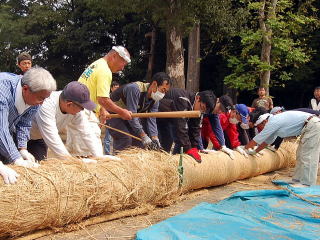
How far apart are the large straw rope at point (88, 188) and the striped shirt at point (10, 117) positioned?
8.8 inches

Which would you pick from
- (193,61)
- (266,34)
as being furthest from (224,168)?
(193,61)

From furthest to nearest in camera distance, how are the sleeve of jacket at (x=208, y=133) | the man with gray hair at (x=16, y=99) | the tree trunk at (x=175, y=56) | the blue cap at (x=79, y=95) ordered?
the tree trunk at (x=175, y=56)
the sleeve of jacket at (x=208, y=133)
the blue cap at (x=79, y=95)
the man with gray hair at (x=16, y=99)

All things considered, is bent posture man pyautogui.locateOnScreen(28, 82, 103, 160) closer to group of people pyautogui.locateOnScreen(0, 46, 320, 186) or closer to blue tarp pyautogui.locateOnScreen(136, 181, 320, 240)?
group of people pyautogui.locateOnScreen(0, 46, 320, 186)

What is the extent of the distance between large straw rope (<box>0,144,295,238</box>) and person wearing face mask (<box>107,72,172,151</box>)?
646 mm

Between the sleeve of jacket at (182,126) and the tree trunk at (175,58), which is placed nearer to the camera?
the sleeve of jacket at (182,126)

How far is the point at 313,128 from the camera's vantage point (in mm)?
5926

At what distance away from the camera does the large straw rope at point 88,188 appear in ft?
10.6

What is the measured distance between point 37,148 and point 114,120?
135 centimetres

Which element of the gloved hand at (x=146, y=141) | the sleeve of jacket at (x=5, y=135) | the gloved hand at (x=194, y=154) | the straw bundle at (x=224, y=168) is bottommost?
the straw bundle at (x=224, y=168)

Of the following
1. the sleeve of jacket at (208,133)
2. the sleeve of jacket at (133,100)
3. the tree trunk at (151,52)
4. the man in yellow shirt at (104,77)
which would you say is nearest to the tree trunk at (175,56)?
the tree trunk at (151,52)

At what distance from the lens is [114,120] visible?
5.47 m

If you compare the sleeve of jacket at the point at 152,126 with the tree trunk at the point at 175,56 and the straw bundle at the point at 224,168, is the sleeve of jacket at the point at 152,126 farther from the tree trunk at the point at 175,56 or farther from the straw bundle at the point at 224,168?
the tree trunk at the point at 175,56

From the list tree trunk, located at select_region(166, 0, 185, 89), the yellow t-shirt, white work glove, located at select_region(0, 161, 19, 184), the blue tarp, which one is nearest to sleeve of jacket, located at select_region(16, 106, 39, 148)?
white work glove, located at select_region(0, 161, 19, 184)

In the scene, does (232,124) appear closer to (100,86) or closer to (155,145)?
(155,145)
